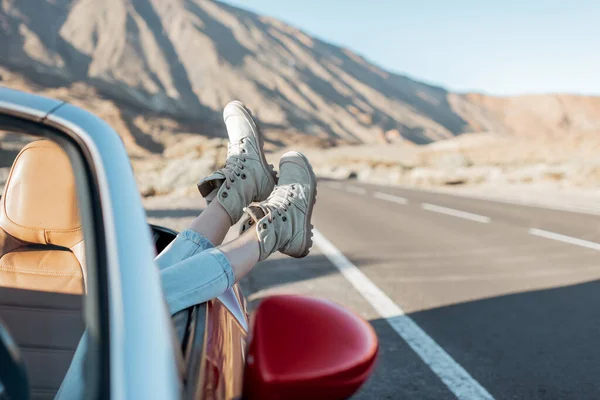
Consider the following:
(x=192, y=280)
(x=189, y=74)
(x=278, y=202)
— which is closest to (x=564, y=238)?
(x=278, y=202)

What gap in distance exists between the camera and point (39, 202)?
1.81 m

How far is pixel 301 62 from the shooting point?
123m

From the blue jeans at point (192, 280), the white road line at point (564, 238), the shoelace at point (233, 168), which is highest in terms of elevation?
the shoelace at point (233, 168)

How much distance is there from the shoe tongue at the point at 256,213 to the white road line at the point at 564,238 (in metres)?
6.20

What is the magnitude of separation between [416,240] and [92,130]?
6974 mm

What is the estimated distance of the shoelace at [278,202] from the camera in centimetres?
222

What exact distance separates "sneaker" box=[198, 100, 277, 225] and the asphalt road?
1187 millimetres

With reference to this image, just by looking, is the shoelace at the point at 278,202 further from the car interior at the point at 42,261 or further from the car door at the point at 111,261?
the car door at the point at 111,261

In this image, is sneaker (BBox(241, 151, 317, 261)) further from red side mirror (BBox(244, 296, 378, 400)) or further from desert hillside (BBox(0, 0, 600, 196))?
desert hillside (BBox(0, 0, 600, 196))

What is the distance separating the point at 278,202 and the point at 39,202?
0.84 metres

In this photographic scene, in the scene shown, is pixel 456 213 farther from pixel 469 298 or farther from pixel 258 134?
pixel 258 134

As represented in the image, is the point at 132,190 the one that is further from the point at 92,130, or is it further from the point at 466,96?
the point at 466,96

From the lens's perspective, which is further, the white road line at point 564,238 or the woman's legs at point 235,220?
the white road line at point 564,238

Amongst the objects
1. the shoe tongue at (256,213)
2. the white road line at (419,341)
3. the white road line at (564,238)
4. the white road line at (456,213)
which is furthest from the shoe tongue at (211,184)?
the white road line at (456,213)
